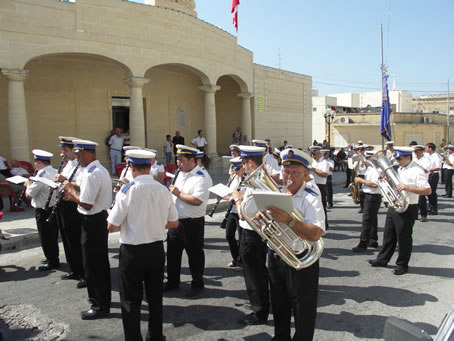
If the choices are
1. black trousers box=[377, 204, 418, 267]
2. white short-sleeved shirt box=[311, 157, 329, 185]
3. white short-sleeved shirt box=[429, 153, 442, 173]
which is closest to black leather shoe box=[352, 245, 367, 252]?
black trousers box=[377, 204, 418, 267]

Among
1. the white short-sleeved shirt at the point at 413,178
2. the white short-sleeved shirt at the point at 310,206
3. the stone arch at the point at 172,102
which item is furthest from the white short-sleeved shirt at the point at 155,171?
the stone arch at the point at 172,102

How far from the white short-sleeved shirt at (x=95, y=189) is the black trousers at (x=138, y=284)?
1.05 meters

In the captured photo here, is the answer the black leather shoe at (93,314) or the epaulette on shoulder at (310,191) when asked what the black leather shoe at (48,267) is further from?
the epaulette on shoulder at (310,191)

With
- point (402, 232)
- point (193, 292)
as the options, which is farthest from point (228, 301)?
point (402, 232)

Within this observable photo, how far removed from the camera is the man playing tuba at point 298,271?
3170 mm

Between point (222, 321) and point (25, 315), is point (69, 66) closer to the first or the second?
point (25, 315)

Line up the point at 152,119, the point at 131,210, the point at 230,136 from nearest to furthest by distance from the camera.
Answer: the point at 131,210 → the point at 152,119 → the point at 230,136

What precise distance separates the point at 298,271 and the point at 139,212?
1574 mm

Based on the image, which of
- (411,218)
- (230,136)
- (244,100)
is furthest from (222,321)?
(230,136)

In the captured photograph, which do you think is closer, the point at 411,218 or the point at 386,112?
the point at 411,218

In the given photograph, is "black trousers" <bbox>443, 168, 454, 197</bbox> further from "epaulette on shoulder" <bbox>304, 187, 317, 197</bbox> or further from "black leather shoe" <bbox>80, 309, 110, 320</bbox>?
"black leather shoe" <bbox>80, 309, 110, 320</bbox>

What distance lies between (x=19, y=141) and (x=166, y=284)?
29.0 feet

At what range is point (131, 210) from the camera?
11.8 ft

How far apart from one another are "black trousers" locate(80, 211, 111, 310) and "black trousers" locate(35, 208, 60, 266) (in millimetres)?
1719
